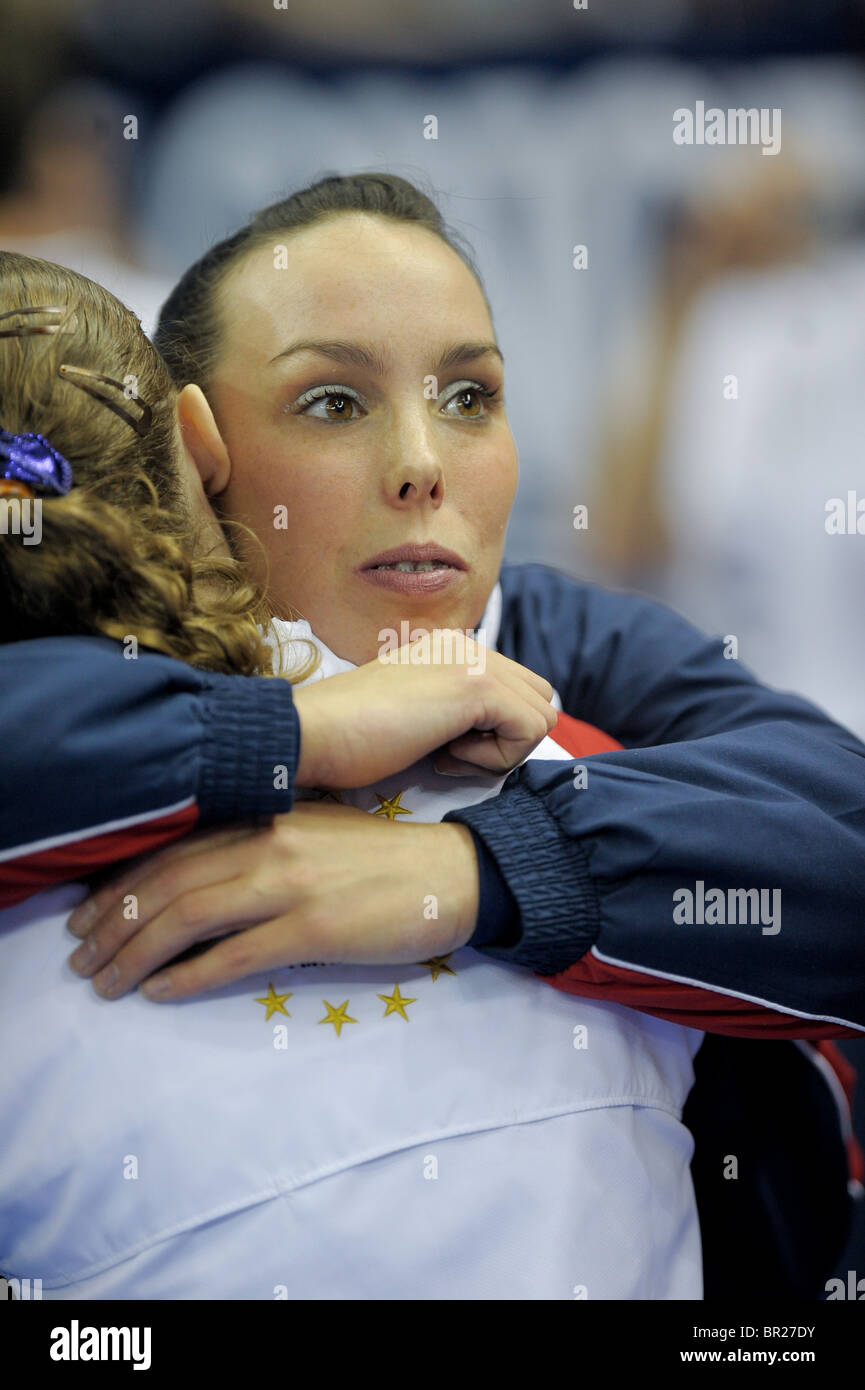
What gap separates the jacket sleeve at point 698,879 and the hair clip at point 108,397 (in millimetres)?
397

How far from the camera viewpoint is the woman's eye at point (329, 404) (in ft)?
3.38

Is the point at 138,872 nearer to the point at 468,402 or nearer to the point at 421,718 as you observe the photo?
the point at 421,718

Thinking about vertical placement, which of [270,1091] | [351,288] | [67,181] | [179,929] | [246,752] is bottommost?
[270,1091]

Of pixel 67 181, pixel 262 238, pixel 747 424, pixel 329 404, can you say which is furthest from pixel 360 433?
pixel 747 424

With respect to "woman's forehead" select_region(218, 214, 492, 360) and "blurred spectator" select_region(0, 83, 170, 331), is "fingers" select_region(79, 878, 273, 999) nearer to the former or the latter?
"woman's forehead" select_region(218, 214, 492, 360)

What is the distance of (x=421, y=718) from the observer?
0.83m

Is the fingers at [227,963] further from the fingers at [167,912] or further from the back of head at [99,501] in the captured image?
the back of head at [99,501]

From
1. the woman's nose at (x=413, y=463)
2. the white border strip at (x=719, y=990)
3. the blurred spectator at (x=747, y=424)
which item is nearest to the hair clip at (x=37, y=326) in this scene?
the woman's nose at (x=413, y=463)

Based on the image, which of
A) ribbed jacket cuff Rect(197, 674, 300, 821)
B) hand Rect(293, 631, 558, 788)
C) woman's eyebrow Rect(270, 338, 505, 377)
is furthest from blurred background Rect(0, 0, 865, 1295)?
ribbed jacket cuff Rect(197, 674, 300, 821)

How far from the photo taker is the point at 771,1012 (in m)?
0.85

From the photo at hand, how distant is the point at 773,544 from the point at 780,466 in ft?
0.43

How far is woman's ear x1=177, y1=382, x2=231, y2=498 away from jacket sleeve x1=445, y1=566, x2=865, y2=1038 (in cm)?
42

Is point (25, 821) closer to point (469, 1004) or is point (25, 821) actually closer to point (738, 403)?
point (469, 1004)

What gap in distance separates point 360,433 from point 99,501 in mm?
281
